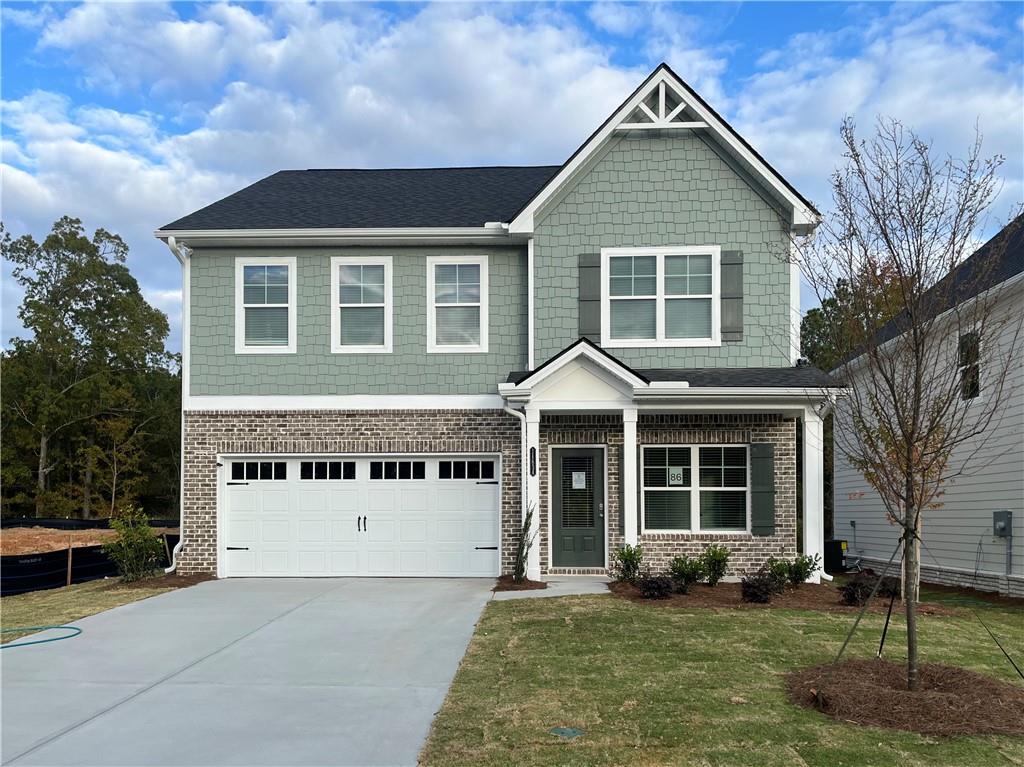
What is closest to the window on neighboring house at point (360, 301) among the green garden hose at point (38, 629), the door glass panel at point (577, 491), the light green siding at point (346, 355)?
the light green siding at point (346, 355)

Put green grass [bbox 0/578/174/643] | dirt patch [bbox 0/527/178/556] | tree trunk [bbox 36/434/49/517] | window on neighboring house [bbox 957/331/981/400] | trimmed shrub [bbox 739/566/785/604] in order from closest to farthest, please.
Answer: window on neighboring house [bbox 957/331/981/400] → green grass [bbox 0/578/174/643] → trimmed shrub [bbox 739/566/785/604] → dirt patch [bbox 0/527/178/556] → tree trunk [bbox 36/434/49/517]

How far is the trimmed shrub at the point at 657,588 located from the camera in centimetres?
1191

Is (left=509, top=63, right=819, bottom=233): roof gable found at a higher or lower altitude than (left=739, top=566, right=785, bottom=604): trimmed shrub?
higher

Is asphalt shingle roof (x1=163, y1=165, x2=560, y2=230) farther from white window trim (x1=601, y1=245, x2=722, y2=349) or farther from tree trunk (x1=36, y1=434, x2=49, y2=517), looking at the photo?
tree trunk (x1=36, y1=434, x2=49, y2=517)

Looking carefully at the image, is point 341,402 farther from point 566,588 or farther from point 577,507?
point 566,588

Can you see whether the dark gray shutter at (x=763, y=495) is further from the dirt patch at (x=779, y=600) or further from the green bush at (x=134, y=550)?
the green bush at (x=134, y=550)

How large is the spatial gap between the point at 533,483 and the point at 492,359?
2.28 meters

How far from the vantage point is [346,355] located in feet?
48.4

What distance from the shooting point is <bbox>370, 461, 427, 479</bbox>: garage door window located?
1485cm

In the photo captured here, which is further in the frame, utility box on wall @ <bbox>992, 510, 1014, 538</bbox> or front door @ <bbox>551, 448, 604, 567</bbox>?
front door @ <bbox>551, 448, 604, 567</bbox>

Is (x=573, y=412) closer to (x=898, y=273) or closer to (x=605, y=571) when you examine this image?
(x=605, y=571)

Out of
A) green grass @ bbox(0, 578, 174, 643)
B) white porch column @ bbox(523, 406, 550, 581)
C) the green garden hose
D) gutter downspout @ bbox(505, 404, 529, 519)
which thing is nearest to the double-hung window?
white porch column @ bbox(523, 406, 550, 581)

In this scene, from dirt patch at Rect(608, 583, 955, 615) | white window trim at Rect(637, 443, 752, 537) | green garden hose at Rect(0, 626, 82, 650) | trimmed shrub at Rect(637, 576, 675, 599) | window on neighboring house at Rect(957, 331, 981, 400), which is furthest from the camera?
white window trim at Rect(637, 443, 752, 537)

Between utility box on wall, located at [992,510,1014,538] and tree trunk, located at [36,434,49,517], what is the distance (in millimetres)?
29737
